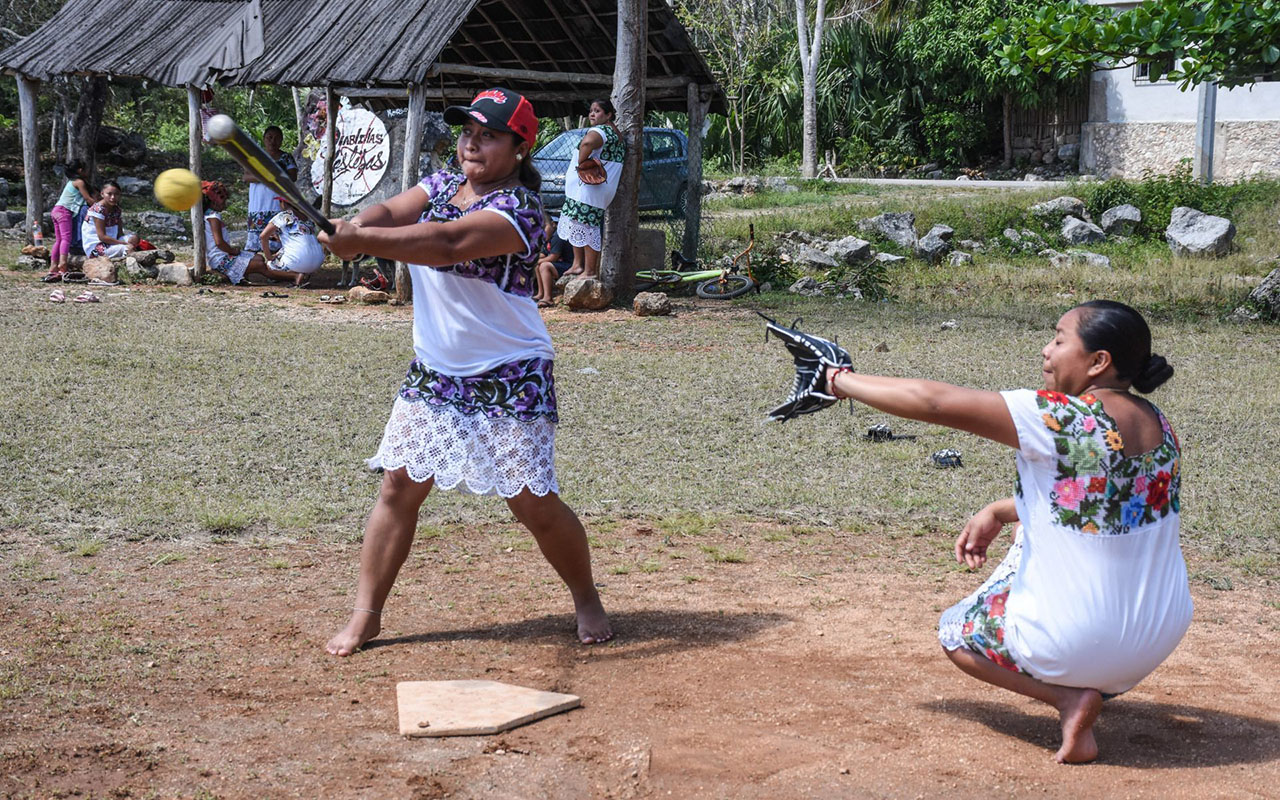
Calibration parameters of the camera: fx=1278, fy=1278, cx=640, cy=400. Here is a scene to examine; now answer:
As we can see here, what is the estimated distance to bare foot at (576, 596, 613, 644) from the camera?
445 cm

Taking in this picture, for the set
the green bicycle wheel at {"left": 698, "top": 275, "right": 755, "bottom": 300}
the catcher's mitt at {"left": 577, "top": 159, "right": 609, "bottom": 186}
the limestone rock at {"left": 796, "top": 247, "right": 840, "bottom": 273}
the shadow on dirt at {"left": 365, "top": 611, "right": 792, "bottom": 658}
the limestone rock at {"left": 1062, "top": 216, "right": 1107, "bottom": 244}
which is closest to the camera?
the shadow on dirt at {"left": 365, "top": 611, "right": 792, "bottom": 658}

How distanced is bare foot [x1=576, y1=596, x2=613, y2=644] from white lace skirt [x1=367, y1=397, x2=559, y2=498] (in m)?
0.53

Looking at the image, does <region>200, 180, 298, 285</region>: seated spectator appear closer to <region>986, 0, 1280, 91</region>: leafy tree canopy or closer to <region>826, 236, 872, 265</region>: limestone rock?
<region>826, 236, 872, 265</region>: limestone rock

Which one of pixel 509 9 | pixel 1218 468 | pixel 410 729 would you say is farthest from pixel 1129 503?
pixel 509 9

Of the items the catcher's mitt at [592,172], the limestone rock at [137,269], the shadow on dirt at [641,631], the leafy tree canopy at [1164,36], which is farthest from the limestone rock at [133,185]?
the shadow on dirt at [641,631]

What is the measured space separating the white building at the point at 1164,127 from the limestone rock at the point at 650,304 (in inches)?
578

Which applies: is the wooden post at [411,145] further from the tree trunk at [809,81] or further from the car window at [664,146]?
the tree trunk at [809,81]

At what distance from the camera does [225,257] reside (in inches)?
599

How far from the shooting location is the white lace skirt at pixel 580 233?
13.5 metres

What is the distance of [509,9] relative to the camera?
15320 millimetres

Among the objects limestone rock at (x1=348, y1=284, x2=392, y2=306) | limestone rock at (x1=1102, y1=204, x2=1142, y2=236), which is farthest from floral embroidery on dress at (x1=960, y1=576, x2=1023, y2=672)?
limestone rock at (x1=1102, y1=204, x2=1142, y2=236)

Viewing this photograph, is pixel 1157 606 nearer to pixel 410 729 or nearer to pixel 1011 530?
pixel 410 729

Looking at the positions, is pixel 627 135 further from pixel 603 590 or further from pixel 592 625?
pixel 592 625

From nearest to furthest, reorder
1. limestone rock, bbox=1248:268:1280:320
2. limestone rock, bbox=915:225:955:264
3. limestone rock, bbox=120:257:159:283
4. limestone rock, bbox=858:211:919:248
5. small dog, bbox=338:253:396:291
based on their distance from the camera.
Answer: limestone rock, bbox=1248:268:1280:320 → small dog, bbox=338:253:396:291 → limestone rock, bbox=120:257:159:283 → limestone rock, bbox=915:225:955:264 → limestone rock, bbox=858:211:919:248
